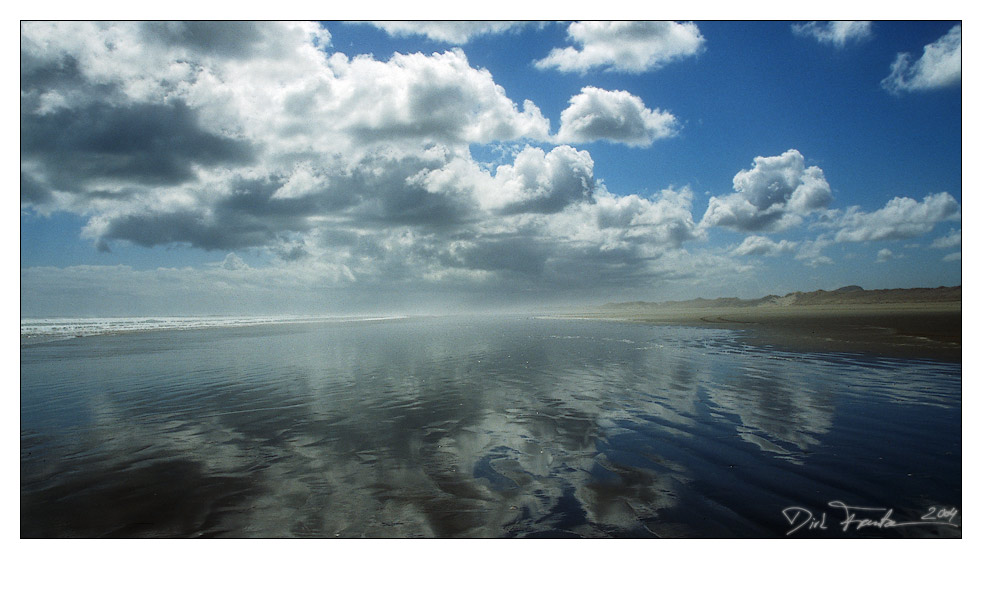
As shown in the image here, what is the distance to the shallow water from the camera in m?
6.25

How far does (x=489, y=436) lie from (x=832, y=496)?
580 cm

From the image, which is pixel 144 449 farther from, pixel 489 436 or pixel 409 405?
pixel 489 436

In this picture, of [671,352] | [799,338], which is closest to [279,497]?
[671,352]

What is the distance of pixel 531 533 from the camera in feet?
19.2
